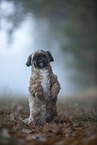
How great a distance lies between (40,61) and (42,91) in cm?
66

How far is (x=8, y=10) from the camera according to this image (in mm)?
11133

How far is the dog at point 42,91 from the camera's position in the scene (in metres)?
3.66

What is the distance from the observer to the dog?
144 inches

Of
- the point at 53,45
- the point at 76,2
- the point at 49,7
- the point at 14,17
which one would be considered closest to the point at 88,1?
the point at 76,2

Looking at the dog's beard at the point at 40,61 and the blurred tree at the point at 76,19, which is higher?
the blurred tree at the point at 76,19

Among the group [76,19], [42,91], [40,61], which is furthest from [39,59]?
[76,19]

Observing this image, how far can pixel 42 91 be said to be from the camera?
367cm

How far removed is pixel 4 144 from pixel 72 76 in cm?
1898

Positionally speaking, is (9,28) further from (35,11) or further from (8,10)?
(35,11)

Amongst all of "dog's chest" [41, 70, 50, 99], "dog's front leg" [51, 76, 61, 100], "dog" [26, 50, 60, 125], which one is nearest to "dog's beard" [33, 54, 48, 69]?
"dog" [26, 50, 60, 125]

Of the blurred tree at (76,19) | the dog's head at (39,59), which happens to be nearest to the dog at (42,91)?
the dog's head at (39,59)

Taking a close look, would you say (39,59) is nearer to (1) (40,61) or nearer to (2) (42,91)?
(1) (40,61)

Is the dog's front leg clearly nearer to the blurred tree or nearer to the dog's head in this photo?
the dog's head

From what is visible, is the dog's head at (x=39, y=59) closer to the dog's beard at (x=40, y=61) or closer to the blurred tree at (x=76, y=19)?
the dog's beard at (x=40, y=61)
